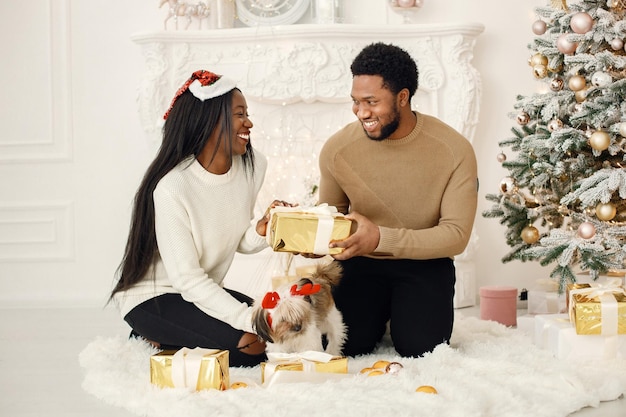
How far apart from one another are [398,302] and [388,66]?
2.52ft

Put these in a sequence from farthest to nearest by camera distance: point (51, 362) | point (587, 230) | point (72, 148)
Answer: point (72, 148) → point (587, 230) → point (51, 362)

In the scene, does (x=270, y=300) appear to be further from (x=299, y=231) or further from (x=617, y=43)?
(x=617, y=43)

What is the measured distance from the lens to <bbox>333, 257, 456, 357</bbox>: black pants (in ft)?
8.25

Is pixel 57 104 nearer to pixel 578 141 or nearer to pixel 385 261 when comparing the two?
pixel 385 261

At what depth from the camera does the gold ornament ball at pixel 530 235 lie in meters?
A: 3.21

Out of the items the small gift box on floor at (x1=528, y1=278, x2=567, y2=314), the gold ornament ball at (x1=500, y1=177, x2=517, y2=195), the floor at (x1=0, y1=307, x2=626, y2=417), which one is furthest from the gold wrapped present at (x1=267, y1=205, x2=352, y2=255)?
the small gift box on floor at (x1=528, y1=278, x2=567, y2=314)

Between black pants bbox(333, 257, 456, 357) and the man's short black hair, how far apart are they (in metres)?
0.59

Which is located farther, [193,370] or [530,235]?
[530,235]

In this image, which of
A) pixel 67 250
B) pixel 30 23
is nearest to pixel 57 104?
pixel 30 23

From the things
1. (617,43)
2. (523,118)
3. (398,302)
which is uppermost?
(617,43)

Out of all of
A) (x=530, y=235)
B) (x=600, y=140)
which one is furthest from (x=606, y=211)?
(x=530, y=235)

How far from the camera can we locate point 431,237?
2443 millimetres

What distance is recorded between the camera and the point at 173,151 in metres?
2.51

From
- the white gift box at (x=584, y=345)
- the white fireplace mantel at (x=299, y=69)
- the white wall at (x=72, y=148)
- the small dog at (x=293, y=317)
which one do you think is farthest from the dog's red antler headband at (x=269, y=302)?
the white wall at (x=72, y=148)
